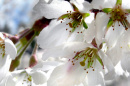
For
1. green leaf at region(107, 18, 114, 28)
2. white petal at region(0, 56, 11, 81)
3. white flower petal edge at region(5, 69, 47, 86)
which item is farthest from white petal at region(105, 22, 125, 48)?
white petal at region(0, 56, 11, 81)

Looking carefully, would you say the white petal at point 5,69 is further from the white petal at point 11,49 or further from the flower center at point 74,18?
the flower center at point 74,18

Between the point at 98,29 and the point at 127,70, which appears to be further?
the point at 127,70

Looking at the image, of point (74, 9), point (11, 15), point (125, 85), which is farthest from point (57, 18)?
point (11, 15)

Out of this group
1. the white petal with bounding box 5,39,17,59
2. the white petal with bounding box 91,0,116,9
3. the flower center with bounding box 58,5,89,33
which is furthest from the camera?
the flower center with bounding box 58,5,89,33

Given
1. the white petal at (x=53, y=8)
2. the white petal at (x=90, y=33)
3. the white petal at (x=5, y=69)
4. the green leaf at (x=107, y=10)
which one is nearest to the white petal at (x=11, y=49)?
the white petal at (x=5, y=69)

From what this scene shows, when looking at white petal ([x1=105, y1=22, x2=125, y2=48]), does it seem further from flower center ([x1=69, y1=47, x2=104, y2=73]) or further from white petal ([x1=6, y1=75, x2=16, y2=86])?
white petal ([x1=6, y1=75, x2=16, y2=86])

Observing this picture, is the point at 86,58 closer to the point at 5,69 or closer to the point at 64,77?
the point at 64,77

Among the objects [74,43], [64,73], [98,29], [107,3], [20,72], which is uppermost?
[107,3]

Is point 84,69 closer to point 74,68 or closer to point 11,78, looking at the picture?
point 74,68
